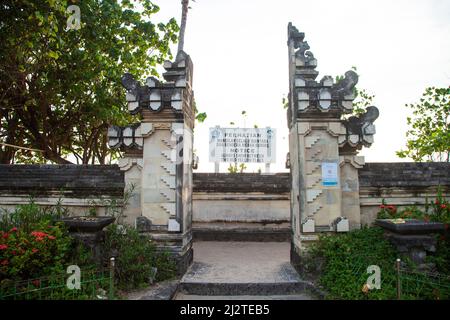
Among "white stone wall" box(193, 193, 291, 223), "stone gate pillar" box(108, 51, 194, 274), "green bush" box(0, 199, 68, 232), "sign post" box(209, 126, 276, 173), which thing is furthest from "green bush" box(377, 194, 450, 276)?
"sign post" box(209, 126, 276, 173)

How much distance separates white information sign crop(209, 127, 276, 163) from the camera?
13.0m

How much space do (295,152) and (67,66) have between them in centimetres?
909

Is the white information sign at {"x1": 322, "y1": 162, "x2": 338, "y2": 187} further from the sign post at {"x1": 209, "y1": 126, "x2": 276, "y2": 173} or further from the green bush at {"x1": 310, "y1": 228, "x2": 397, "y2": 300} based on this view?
the sign post at {"x1": 209, "y1": 126, "x2": 276, "y2": 173}

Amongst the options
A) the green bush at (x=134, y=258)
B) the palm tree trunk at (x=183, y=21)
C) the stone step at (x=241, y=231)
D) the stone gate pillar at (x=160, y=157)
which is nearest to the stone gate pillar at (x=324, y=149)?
the stone gate pillar at (x=160, y=157)

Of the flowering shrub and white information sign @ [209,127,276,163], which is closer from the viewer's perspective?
the flowering shrub

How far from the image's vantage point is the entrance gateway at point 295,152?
19.4 feet

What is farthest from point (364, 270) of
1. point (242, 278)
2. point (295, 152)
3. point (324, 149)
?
point (295, 152)

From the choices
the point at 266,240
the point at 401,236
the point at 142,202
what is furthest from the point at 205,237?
the point at 401,236

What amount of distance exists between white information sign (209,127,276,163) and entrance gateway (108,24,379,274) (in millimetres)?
6504

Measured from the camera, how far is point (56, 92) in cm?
1123

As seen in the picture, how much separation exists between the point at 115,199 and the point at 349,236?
4840mm

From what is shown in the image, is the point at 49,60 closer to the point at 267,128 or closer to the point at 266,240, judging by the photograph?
the point at 267,128

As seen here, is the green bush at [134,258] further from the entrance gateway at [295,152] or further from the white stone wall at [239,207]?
the white stone wall at [239,207]

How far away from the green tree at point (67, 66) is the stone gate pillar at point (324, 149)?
237 inches
